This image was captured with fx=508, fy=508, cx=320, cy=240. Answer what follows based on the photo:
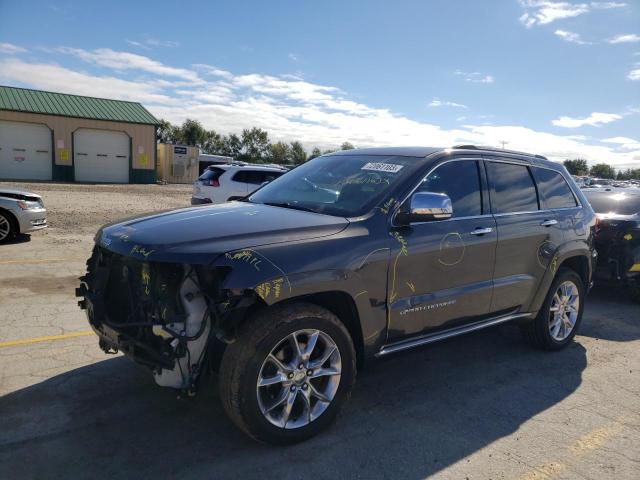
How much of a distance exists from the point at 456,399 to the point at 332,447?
124 cm

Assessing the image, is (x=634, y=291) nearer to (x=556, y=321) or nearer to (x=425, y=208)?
(x=556, y=321)

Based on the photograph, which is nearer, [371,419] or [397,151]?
[371,419]

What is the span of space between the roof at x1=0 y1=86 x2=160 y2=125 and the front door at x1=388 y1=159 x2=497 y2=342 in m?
33.1

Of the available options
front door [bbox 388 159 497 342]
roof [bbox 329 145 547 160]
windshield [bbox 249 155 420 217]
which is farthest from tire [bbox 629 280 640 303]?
windshield [bbox 249 155 420 217]

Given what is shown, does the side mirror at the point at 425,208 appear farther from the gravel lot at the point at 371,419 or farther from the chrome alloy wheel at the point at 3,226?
the chrome alloy wheel at the point at 3,226

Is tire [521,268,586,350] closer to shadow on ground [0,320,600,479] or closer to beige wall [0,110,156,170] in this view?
shadow on ground [0,320,600,479]

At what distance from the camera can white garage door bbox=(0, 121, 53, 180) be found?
30.4m

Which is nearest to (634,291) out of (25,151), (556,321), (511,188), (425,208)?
(556,321)

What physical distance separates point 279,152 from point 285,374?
2972 inches

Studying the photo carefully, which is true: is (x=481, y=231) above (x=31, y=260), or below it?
above

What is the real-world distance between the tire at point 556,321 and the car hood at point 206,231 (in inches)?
104

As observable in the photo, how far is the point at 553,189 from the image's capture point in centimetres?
509

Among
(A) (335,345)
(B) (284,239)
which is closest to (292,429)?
(A) (335,345)

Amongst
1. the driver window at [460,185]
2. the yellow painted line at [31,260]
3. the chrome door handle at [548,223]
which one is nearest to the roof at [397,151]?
the driver window at [460,185]
